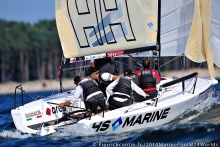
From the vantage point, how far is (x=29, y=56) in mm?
76125

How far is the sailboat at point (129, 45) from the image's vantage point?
33.7 ft

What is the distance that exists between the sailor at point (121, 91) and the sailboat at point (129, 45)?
0.21 m

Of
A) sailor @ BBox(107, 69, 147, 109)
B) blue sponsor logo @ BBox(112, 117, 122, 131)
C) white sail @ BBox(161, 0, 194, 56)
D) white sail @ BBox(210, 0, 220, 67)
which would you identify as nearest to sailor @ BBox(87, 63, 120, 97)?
sailor @ BBox(107, 69, 147, 109)

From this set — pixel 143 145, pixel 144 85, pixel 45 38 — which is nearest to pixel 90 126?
pixel 143 145

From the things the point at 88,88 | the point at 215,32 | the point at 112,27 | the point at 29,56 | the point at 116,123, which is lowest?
the point at 29,56

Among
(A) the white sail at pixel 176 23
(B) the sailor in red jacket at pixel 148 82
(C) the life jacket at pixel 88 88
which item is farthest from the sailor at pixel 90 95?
(A) the white sail at pixel 176 23

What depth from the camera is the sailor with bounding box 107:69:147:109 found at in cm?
1052

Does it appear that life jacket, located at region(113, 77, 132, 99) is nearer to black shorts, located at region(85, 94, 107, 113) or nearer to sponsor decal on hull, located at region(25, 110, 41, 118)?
black shorts, located at region(85, 94, 107, 113)

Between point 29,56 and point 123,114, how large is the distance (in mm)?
67427

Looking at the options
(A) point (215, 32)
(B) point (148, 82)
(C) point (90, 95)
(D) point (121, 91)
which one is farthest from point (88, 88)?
(A) point (215, 32)

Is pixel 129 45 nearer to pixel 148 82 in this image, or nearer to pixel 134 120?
A: pixel 148 82

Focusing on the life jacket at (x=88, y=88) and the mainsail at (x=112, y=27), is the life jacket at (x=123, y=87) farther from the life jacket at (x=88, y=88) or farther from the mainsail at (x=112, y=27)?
the mainsail at (x=112, y=27)

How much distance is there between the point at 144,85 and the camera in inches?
444

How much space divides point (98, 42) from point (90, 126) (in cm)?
286
